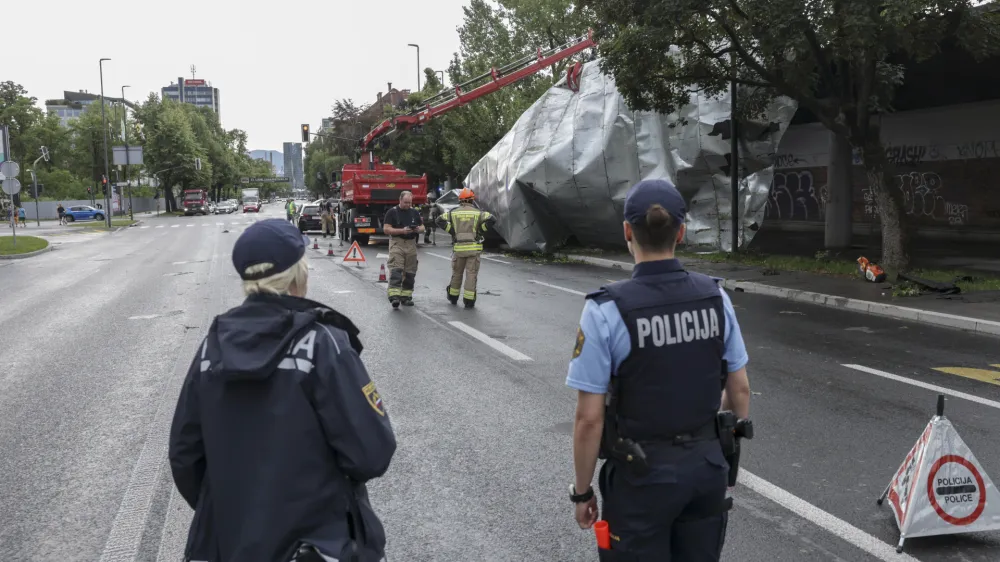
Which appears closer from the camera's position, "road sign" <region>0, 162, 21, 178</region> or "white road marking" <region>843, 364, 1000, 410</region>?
"white road marking" <region>843, 364, 1000, 410</region>

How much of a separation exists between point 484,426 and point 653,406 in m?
3.83

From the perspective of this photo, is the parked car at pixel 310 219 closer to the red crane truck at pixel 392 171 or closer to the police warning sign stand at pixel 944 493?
the red crane truck at pixel 392 171

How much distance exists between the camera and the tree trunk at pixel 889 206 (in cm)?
1402

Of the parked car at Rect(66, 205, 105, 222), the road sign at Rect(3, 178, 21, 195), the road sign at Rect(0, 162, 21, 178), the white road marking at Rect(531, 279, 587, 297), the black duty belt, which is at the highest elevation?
the road sign at Rect(0, 162, 21, 178)

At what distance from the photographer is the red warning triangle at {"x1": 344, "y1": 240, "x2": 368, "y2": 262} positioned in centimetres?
1995

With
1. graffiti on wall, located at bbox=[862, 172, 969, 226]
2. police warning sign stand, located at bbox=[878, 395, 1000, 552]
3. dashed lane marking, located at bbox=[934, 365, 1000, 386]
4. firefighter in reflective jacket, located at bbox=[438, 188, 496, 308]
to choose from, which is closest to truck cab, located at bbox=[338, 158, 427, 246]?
graffiti on wall, located at bbox=[862, 172, 969, 226]

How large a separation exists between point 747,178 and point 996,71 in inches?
286

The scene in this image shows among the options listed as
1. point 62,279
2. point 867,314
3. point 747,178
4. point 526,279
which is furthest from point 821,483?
point 62,279

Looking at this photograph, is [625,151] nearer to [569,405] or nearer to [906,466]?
[569,405]

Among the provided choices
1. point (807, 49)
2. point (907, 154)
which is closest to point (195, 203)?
point (907, 154)

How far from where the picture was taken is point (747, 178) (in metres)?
18.5

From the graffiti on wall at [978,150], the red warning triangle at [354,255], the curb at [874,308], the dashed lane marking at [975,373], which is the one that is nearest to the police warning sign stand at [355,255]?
the red warning triangle at [354,255]

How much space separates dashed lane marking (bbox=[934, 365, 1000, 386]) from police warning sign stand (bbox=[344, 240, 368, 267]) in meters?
13.8

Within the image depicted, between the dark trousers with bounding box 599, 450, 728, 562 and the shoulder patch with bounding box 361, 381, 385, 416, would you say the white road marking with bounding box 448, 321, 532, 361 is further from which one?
the shoulder patch with bounding box 361, 381, 385, 416
